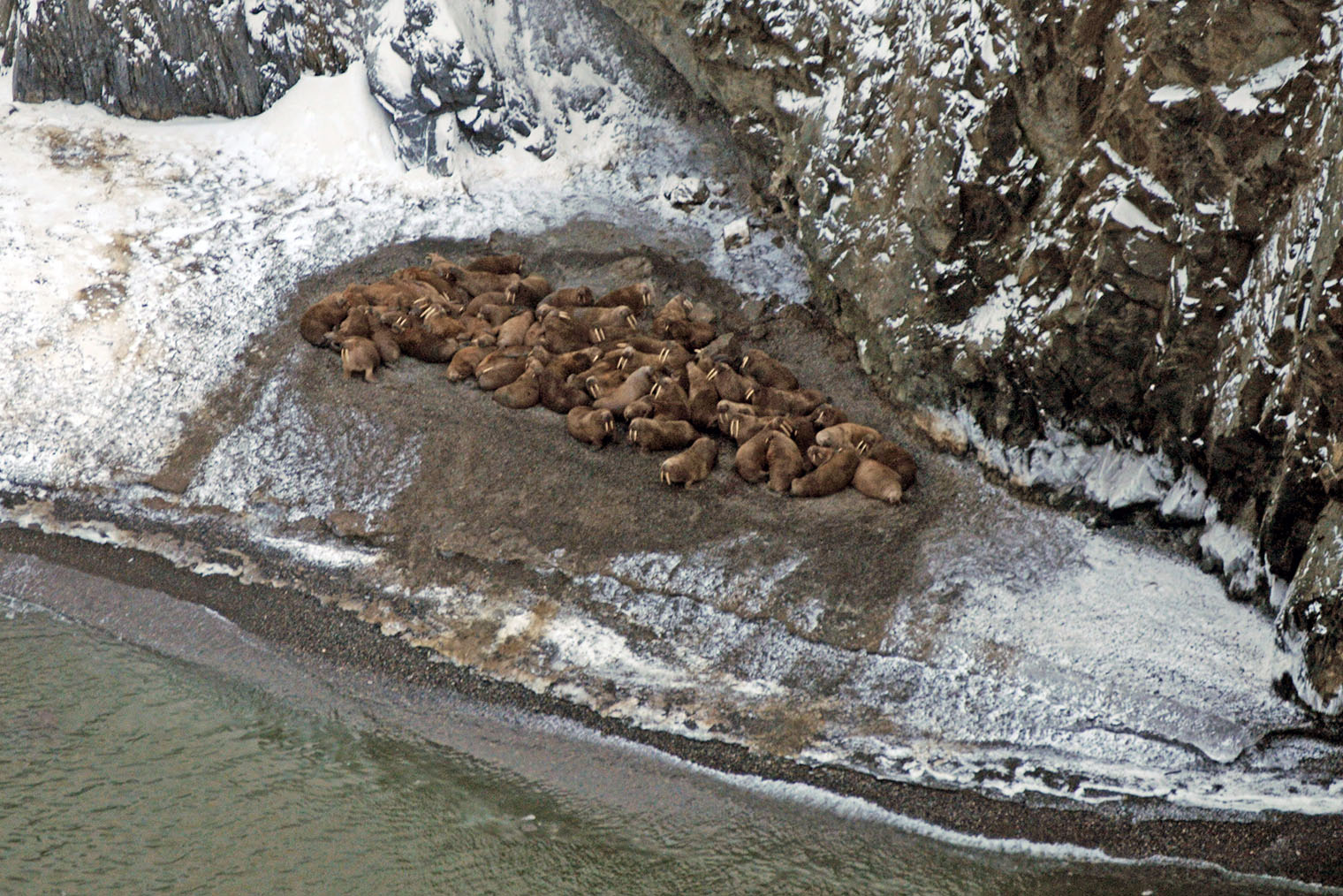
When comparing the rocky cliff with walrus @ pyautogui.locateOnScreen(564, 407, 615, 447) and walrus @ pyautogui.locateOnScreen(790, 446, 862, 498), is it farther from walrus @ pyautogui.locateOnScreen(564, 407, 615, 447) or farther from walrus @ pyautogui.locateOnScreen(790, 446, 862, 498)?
walrus @ pyautogui.locateOnScreen(564, 407, 615, 447)

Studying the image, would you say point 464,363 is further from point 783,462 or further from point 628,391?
point 783,462

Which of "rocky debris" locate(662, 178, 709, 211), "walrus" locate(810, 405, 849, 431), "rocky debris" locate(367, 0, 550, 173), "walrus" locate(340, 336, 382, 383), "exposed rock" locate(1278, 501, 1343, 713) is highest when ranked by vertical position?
"rocky debris" locate(367, 0, 550, 173)

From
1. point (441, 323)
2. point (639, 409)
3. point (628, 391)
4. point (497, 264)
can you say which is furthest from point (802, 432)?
point (497, 264)

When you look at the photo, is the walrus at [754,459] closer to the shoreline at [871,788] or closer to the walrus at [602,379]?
the walrus at [602,379]

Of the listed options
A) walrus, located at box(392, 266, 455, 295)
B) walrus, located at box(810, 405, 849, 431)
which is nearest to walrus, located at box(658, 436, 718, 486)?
walrus, located at box(810, 405, 849, 431)

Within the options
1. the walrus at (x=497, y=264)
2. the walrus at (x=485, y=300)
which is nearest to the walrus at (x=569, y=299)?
the walrus at (x=485, y=300)
